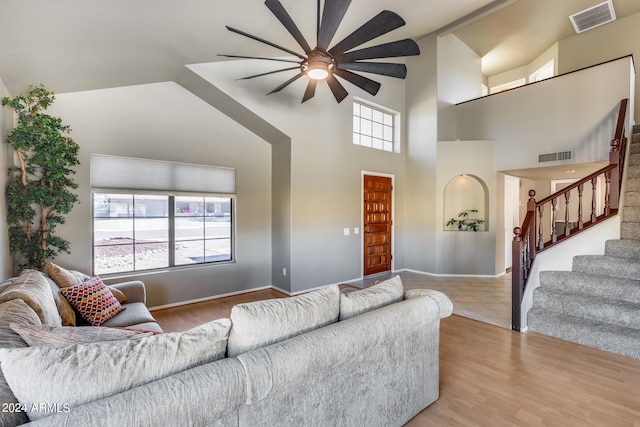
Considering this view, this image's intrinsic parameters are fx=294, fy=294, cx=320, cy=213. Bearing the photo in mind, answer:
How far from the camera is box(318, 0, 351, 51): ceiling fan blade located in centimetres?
209

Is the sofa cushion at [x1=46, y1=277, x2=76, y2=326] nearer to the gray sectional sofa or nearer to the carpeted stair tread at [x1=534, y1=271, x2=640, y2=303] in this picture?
the gray sectional sofa

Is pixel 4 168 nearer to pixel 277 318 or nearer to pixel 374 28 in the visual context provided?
pixel 277 318

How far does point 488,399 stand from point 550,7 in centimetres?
656

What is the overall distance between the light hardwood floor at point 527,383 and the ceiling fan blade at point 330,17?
114 inches

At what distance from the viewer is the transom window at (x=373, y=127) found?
19.2 ft

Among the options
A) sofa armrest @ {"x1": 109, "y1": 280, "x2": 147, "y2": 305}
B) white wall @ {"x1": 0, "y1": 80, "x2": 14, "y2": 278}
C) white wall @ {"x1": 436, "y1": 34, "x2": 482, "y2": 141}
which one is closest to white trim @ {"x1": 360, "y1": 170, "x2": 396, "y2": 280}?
white wall @ {"x1": 436, "y1": 34, "x2": 482, "y2": 141}

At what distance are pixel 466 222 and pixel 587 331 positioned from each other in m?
3.30

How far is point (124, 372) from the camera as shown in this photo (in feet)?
3.38

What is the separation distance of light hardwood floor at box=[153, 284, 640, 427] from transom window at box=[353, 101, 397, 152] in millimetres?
3940

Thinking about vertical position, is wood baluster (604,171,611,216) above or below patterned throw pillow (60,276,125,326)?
above

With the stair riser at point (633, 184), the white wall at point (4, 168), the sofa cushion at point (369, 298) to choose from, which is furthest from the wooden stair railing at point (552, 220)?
the white wall at point (4, 168)

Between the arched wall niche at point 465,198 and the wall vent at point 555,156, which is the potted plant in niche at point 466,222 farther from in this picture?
the wall vent at point 555,156

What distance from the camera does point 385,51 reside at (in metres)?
2.58

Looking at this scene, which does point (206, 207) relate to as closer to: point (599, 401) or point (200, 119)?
point (200, 119)
